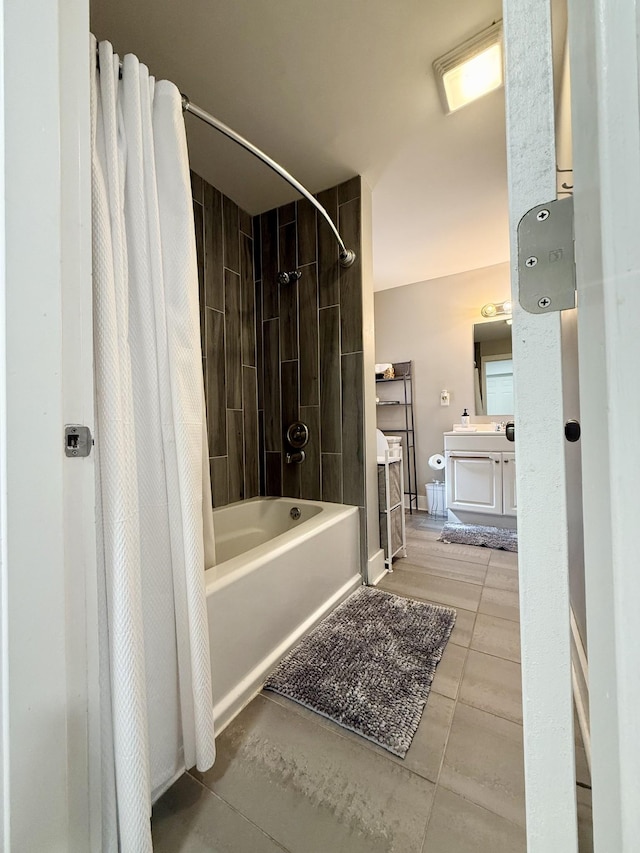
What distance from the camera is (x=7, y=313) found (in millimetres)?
484

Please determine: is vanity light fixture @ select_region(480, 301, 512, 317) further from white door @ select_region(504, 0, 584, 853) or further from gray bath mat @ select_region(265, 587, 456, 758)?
white door @ select_region(504, 0, 584, 853)

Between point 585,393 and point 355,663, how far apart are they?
50.2 inches

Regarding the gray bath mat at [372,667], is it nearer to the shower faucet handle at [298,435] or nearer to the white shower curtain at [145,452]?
Result: the white shower curtain at [145,452]

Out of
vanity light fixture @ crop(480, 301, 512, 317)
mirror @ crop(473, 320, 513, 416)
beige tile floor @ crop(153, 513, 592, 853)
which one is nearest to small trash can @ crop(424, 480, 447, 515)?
mirror @ crop(473, 320, 513, 416)

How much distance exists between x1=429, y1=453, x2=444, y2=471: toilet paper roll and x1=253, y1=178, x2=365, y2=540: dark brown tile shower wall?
1.60m

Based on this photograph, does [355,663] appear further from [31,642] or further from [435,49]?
[435,49]

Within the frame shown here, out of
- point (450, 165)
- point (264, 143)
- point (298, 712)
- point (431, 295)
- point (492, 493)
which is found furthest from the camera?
point (431, 295)

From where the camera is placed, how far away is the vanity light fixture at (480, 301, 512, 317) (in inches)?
115

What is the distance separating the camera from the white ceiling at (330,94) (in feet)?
3.69

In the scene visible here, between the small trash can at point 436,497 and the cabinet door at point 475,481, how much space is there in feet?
1.16

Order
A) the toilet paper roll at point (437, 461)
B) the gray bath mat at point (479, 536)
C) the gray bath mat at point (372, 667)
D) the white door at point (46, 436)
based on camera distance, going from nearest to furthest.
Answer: the white door at point (46, 436), the gray bath mat at point (372, 667), the gray bath mat at point (479, 536), the toilet paper roll at point (437, 461)

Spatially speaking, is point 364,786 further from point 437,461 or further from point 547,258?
point 437,461

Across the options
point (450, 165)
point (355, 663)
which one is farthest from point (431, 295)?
point (355, 663)

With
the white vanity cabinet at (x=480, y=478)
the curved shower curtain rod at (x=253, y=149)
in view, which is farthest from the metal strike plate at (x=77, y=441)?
the white vanity cabinet at (x=480, y=478)
